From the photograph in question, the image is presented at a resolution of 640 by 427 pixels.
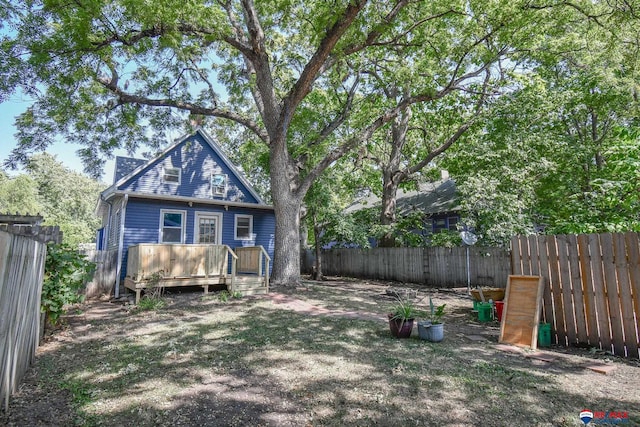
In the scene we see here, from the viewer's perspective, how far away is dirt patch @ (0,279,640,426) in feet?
10.2

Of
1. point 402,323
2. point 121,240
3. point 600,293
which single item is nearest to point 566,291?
point 600,293

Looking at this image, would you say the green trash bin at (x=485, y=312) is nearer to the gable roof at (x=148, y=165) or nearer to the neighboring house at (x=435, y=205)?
the gable roof at (x=148, y=165)

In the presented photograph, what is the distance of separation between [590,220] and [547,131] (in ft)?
29.2

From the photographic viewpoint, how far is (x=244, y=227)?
1492 centimetres

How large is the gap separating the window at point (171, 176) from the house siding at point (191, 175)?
4.5 inches

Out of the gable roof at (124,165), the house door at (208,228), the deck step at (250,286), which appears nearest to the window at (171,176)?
the gable roof at (124,165)

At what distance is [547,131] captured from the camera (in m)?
14.0

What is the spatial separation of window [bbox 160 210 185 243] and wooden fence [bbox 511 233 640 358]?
11.6m

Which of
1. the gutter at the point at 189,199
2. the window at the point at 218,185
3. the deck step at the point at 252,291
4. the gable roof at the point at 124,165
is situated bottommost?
the deck step at the point at 252,291

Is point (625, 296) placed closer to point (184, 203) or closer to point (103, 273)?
point (184, 203)

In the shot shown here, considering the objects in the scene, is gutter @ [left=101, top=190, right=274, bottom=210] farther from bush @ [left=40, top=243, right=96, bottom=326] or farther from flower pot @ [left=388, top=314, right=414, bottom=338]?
flower pot @ [left=388, top=314, right=414, bottom=338]

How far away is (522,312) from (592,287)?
1.05m

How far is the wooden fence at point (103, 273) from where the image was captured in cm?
1120

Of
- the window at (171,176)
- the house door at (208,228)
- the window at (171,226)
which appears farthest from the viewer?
the window at (171,176)
